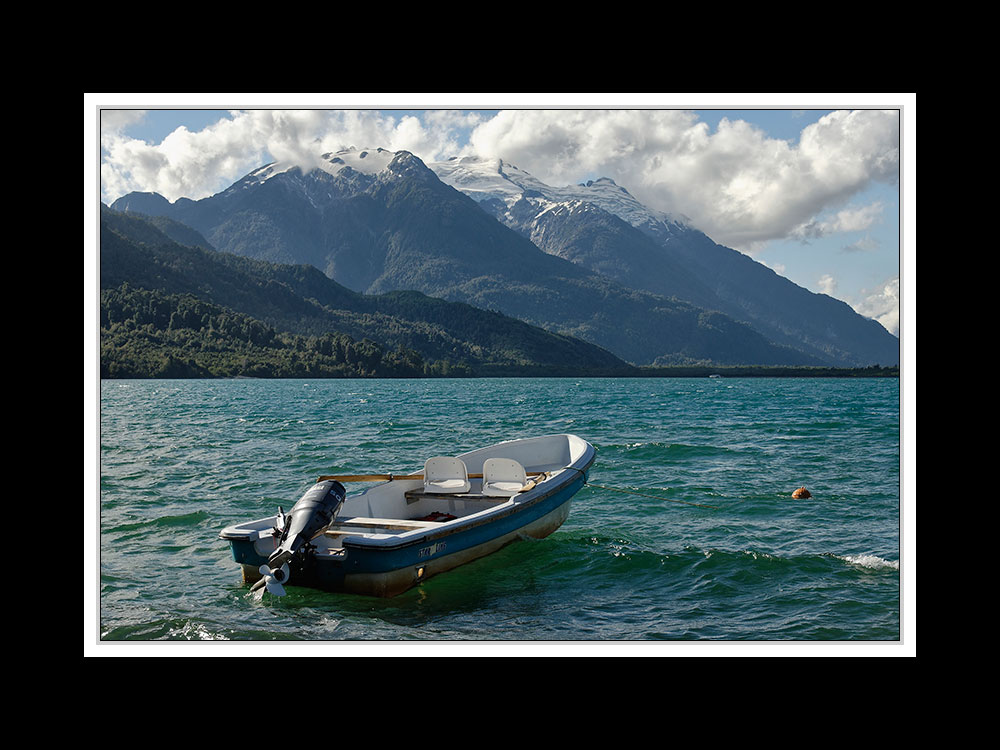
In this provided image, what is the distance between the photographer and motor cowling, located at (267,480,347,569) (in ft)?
33.9

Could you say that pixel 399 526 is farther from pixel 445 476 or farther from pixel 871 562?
pixel 871 562

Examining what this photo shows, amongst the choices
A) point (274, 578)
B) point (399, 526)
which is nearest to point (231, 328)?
point (399, 526)

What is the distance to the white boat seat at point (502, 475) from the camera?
607 inches

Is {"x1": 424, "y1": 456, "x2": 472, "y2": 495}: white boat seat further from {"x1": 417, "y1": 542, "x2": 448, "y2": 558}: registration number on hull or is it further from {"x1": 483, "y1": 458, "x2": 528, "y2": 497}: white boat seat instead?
{"x1": 417, "y1": 542, "x2": 448, "y2": 558}: registration number on hull

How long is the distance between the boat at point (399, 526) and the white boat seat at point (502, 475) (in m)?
0.02

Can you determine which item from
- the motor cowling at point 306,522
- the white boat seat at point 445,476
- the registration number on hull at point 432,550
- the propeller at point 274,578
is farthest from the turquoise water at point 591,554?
the white boat seat at point 445,476

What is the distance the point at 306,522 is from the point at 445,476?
4.75m

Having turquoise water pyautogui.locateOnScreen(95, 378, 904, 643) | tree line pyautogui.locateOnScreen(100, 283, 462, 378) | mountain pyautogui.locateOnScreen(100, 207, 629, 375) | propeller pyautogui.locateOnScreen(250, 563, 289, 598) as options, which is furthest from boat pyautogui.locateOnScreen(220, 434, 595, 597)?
tree line pyautogui.locateOnScreen(100, 283, 462, 378)

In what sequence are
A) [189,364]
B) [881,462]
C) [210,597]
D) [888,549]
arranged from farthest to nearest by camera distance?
[189,364] → [881,462] → [888,549] → [210,597]
